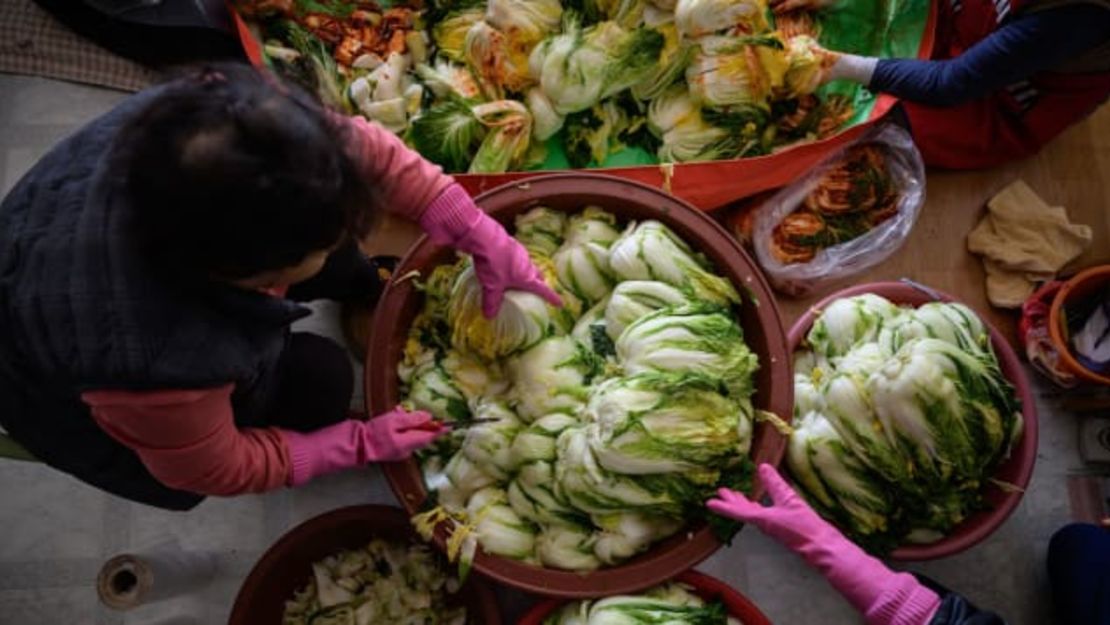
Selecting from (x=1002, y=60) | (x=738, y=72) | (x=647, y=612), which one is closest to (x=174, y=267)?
(x=647, y=612)

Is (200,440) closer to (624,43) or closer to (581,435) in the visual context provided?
(581,435)

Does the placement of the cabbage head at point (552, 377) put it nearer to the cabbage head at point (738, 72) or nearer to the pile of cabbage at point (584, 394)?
the pile of cabbage at point (584, 394)

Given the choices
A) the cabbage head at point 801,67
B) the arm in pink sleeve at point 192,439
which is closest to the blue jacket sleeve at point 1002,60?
the cabbage head at point 801,67

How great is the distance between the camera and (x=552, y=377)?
5.01 feet

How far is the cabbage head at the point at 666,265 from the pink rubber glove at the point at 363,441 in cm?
48

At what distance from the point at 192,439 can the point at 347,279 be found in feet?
2.07

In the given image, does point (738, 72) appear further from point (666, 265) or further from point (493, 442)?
point (493, 442)

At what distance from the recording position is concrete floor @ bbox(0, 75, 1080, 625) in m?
1.91

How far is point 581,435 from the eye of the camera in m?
1.46

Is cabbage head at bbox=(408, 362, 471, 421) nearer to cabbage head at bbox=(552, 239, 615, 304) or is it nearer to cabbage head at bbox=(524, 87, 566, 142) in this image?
cabbage head at bbox=(552, 239, 615, 304)

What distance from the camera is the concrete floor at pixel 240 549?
75.1 inches

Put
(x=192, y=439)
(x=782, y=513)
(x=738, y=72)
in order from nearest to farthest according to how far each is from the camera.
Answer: (x=192, y=439)
(x=782, y=513)
(x=738, y=72)

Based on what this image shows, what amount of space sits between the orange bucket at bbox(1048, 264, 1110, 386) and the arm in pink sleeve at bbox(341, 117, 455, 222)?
1.41 metres

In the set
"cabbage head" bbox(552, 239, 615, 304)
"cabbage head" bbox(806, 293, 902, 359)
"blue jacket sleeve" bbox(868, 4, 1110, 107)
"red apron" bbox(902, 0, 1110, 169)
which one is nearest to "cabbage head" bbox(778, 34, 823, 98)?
"blue jacket sleeve" bbox(868, 4, 1110, 107)
